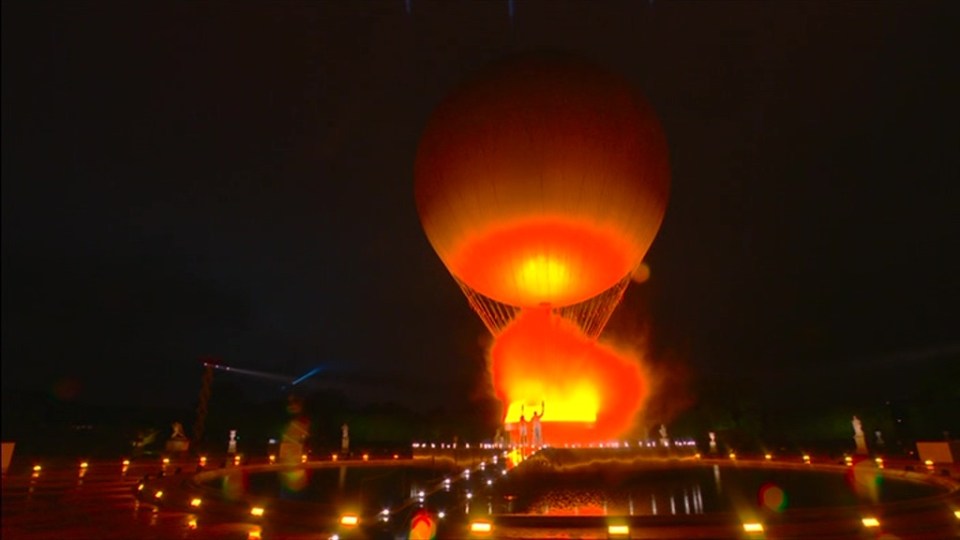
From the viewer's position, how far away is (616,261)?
51.2 ft

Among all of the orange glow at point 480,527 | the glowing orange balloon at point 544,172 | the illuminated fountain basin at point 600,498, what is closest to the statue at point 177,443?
the illuminated fountain basin at point 600,498

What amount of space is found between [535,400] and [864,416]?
66.5 ft

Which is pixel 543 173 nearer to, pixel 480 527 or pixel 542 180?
pixel 542 180

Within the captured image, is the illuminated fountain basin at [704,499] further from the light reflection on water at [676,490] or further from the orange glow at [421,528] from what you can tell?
the orange glow at [421,528]

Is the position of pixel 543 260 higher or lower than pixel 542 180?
lower

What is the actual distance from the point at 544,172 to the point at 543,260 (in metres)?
2.92

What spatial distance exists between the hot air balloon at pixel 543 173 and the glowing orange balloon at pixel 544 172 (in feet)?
0.09

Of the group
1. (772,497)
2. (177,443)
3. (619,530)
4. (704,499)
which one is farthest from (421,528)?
(177,443)

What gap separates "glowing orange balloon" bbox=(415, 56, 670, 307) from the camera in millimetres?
12852

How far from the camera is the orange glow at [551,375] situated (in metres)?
20.8

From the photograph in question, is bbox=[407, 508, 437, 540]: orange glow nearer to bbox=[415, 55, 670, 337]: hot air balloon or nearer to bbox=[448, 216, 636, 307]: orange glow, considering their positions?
bbox=[415, 55, 670, 337]: hot air balloon

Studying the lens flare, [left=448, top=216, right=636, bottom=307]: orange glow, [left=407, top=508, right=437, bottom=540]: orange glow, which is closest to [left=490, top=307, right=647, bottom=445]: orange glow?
[left=448, top=216, right=636, bottom=307]: orange glow

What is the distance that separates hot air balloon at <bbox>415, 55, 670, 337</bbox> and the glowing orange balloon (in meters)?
0.03

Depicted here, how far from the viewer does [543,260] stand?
586 inches
